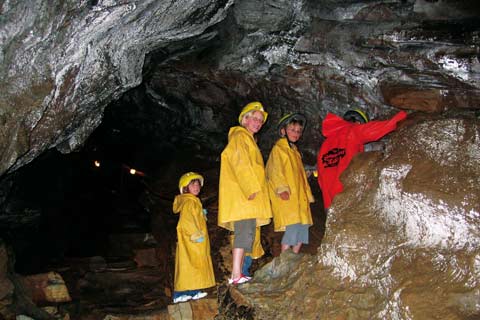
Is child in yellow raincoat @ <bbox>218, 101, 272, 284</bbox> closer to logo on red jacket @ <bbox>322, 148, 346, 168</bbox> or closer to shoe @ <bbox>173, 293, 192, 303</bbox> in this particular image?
logo on red jacket @ <bbox>322, 148, 346, 168</bbox>

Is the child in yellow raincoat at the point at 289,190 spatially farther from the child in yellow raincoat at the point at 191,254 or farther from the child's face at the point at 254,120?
the child in yellow raincoat at the point at 191,254

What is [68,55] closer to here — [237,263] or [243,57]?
[237,263]

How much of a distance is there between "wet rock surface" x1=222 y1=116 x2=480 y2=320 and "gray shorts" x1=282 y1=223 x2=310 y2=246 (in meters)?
0.93

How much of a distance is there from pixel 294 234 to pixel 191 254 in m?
1.26

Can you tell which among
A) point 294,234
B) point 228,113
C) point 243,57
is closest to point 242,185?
point 294,234

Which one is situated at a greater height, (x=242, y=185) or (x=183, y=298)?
(x=242, y=185)

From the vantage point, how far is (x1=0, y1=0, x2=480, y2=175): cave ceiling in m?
5.18

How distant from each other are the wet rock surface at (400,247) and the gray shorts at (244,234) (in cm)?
43

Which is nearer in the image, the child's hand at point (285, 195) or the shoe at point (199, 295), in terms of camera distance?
the child's hand at point (285, 195)

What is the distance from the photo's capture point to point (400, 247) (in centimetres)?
334

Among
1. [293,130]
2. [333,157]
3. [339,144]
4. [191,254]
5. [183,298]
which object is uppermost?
[293,130]

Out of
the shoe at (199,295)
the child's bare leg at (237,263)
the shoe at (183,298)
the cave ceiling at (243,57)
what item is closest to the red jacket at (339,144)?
the cave ceiling at (243,57)

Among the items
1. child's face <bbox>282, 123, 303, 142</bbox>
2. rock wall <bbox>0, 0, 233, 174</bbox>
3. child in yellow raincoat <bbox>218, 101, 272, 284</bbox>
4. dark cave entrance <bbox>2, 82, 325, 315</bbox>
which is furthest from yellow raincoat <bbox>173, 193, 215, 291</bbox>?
rock wall <bbox>0, 0, 233, 174</bbox>

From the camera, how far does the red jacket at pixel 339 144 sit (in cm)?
488
